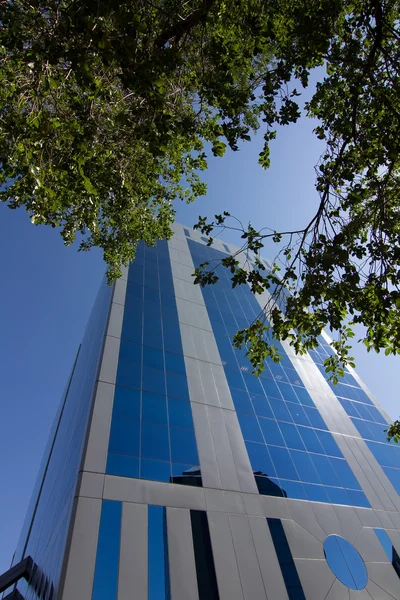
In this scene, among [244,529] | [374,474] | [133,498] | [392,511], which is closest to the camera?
[133,498]

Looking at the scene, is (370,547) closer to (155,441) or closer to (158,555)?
(158,555)

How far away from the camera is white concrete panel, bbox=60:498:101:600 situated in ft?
25.9

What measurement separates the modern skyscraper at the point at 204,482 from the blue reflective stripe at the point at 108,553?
3 centimetres

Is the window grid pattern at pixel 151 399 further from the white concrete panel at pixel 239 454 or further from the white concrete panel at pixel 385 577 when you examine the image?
the white concrete panel at pixel 385 577

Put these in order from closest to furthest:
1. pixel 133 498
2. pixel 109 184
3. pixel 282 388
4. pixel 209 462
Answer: pixel 109 184 → pixel 133 498 → pixel 209 462 → pixel 282 388

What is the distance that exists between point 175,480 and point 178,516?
1.22 metres

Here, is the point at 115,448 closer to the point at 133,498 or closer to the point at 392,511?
the point at 133,498

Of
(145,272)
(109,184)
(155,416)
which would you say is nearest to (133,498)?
(155,416)

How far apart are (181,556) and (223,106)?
1186cm

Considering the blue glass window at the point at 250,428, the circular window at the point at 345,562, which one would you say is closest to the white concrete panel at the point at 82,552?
the blue glass window at the point at 250,428

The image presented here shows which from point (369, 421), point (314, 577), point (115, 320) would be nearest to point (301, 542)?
point (314, 577)

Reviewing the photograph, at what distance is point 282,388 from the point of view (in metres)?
19.5

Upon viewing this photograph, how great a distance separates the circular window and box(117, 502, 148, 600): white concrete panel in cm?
691

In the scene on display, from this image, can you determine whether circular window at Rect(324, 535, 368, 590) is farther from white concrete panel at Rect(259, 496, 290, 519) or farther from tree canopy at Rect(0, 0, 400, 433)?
tree canopy at Rect(0, 0, 400, 433)
